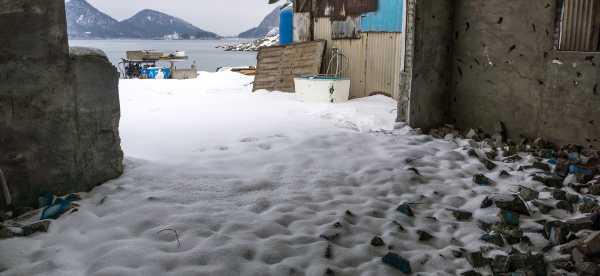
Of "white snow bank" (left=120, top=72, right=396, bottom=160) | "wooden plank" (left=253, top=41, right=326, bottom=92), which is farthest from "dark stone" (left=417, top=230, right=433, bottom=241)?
"wooden plank" (left=253, top=41, right=326, bottom=92)

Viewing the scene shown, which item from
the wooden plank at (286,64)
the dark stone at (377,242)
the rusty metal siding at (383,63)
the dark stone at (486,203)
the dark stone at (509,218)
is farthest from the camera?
the wooden plank at (286,64)

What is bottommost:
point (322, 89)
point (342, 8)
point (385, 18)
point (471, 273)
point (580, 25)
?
point (471, 273)

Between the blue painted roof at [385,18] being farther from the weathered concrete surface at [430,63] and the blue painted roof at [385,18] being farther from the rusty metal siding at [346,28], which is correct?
the weathered concrete surface at [430,63]

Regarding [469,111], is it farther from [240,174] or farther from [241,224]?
[241,224]

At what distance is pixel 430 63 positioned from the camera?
6.97m

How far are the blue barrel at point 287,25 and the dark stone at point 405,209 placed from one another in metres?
10.2

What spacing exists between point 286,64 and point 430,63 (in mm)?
6072

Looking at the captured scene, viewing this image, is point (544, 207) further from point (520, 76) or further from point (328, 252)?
point (520, 76)

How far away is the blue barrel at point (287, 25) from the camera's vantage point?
13914 millimetres

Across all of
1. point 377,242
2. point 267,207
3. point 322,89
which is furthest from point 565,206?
point 322,89

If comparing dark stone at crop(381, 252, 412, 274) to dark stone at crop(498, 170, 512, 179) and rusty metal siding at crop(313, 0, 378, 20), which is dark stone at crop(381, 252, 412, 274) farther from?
rusty metal siding at crop(313, 0, 378, 20)

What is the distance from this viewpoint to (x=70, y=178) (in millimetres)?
4285

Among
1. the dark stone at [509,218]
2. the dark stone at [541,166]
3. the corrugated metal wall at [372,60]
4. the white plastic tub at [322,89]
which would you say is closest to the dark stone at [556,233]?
the dark stone at [509,218]

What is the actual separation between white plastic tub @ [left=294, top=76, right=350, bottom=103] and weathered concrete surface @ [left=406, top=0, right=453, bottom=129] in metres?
3.70
